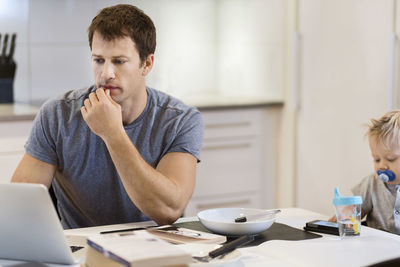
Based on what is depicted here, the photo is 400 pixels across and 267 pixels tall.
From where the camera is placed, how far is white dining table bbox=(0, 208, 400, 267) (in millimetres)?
1385

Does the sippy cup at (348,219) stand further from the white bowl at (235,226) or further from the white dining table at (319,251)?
the white bowl at (235,226)

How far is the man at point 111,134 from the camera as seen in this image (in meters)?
1.82

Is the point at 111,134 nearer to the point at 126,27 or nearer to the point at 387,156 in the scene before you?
the point at 126,27

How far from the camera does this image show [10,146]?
2965mm

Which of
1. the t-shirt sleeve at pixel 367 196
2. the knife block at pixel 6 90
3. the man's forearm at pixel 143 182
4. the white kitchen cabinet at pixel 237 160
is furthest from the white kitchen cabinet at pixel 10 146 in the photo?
the t-shirt sleeve at pixel 367 196

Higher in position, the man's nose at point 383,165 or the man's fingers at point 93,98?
the man's fingers at point 93,98

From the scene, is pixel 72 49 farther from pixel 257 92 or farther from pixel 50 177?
pixel 50 177

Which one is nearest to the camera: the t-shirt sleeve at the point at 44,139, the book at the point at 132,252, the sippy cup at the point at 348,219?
the book at the point at 132,252

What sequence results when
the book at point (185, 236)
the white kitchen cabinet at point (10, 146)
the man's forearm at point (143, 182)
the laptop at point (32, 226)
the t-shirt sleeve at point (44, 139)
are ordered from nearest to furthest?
the laptop at point (32, 226)
the book at point (185, 236)
the man's forearm at point (143, 182)
the t-shirt sleeve at point (44, 139)
the white kitchen cabinet at point (10, 146)

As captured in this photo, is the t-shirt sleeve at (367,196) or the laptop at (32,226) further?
the t-shirt sleeve at (367,196)

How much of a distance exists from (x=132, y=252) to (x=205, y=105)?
2231mm

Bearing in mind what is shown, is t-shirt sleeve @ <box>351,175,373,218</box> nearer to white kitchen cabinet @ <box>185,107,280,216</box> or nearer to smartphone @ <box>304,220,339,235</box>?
smartphone @ <box>304,220,339,235</box>

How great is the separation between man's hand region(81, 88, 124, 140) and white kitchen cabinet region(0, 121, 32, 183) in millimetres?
1239

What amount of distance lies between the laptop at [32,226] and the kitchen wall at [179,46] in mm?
2248
